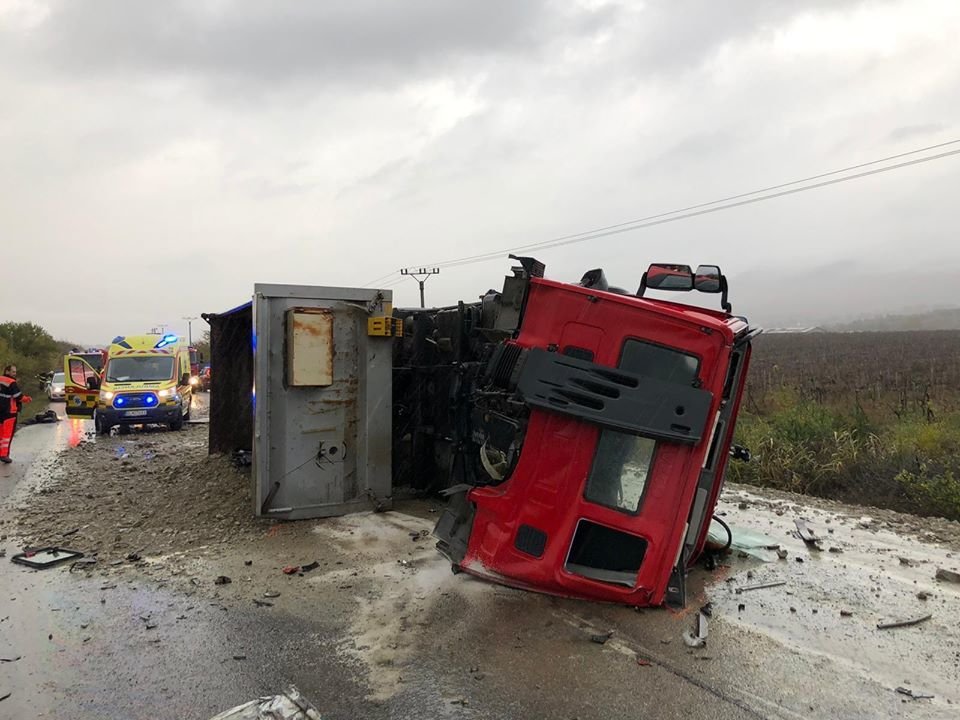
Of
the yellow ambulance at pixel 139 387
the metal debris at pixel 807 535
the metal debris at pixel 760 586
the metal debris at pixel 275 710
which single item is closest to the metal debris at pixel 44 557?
the metal debris at pixel 275 710

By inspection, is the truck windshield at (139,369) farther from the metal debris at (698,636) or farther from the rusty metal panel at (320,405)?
the metal debris at (698,636)

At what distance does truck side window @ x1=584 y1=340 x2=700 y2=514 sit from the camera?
3910 millimetres

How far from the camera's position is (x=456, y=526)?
4648mm

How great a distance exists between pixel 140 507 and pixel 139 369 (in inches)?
388

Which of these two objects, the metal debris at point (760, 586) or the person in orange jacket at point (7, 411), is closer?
the metal debris at point (760, 586)

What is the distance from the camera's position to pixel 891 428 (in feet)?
32.3

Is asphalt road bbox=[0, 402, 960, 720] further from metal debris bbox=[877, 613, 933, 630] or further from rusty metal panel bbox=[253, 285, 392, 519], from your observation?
rusty metal panel bbox=[253, 285, 392, 519]

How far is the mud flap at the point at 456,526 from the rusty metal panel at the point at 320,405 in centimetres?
200

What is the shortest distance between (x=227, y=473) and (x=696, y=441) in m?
6.23

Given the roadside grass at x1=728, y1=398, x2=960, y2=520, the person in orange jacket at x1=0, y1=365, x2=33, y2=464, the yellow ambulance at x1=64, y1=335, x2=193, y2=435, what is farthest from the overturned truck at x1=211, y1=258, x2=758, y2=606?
the yellow ambulance at x1=64, y1=335, x2=193, y2=435

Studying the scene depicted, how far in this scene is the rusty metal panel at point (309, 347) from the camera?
621cm

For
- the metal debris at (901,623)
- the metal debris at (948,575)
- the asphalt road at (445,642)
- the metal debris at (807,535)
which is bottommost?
the asphalt road at (445,642)

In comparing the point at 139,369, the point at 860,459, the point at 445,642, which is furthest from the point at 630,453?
the point at 139,369

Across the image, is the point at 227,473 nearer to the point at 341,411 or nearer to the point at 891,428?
the point at 341,411
